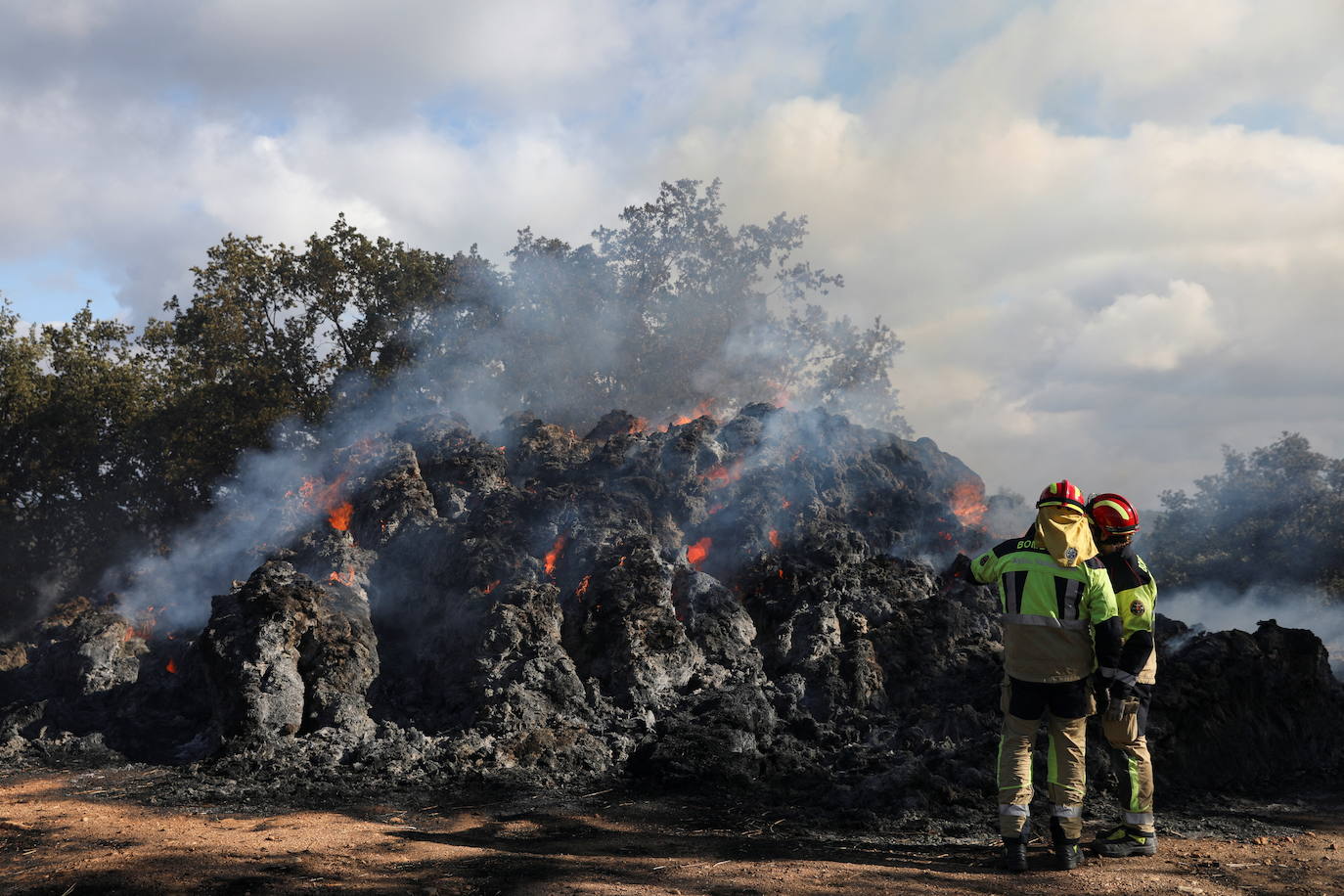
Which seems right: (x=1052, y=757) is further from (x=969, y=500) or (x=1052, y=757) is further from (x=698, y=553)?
(x=969, y=500)

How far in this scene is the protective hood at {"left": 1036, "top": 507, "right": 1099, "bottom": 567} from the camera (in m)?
5.89

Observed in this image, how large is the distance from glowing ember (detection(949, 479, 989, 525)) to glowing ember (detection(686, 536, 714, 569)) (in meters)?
7.98

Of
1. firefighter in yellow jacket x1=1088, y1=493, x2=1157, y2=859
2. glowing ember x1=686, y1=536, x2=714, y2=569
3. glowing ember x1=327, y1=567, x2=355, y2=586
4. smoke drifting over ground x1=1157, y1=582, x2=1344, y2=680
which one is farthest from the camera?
smoke drifting over ground x1=1157, y1=582, x2=1344, y2=680

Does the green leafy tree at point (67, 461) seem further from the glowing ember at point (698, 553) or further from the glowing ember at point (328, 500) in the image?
the glowing ember at point (698, 553)

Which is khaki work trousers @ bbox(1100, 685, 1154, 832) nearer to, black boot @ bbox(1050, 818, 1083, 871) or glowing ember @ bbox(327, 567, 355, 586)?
black boot @ bbox(1050, 818, 1083, 871)

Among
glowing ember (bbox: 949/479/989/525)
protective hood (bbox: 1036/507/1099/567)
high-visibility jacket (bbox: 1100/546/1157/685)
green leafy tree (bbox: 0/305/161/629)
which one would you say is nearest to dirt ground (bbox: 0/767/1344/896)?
high-visibility jacket (bbox: 1100/546/1157/685)

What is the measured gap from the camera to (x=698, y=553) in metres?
16.2

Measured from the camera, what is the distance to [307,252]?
84.9 ft

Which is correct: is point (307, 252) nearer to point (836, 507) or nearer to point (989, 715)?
point (836, 507)

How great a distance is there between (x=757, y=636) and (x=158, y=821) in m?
8.41

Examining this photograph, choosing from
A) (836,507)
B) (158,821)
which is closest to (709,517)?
(836,507)

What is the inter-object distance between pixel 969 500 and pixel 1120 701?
659 inches

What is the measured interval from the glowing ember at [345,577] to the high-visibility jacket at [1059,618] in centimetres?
1093

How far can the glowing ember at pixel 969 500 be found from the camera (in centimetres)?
2170
